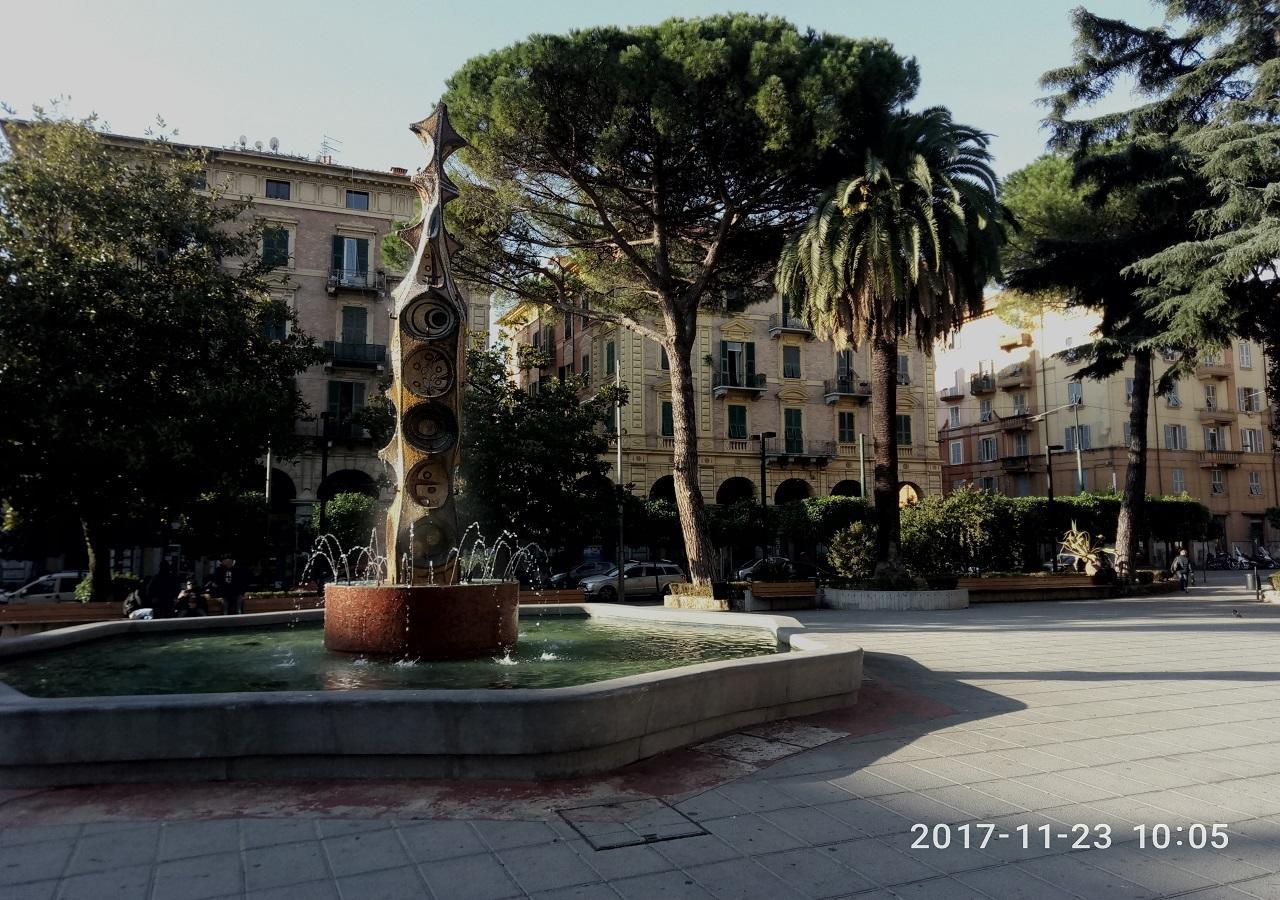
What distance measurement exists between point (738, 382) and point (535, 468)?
18404mm

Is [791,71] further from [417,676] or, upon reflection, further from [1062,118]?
[417,676]

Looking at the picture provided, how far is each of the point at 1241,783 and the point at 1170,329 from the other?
19.1 m

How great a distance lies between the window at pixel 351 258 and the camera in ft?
115

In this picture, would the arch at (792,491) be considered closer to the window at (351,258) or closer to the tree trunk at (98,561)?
the window at (351,258)

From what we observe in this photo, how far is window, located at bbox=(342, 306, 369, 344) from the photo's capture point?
35094 mm

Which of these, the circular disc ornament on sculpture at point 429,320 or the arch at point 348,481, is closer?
the circular disc ornament on sculpture at point 429,320

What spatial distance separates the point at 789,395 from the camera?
132 feet

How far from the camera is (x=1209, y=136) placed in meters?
20.6

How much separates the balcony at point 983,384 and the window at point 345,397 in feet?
121

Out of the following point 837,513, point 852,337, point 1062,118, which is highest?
point 1062,118

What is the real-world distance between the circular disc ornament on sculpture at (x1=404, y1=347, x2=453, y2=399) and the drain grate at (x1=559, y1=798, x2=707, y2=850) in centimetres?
537

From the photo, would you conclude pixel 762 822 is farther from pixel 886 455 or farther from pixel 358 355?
pixel 358 355

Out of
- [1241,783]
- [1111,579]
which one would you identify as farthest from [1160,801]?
[1111,579]

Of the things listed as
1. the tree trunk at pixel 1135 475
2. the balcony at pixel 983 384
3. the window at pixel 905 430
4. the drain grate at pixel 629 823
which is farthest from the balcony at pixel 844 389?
the drain grate at pixel 629 823
